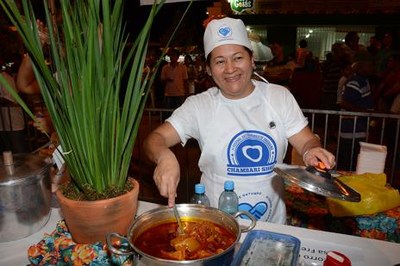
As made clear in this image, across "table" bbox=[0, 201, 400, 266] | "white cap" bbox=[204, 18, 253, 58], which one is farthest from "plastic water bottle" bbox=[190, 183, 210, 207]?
"white cap" bbox=[204, 18, 253, 58]

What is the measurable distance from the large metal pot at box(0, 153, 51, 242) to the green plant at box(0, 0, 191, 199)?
299 millimetres

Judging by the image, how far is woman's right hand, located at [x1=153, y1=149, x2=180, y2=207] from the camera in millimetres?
1273

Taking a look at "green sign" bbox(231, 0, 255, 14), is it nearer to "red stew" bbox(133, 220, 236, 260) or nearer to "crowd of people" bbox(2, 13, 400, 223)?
"crowd of people" bbox(2, 13, 400, 223)

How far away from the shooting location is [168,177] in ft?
4.29

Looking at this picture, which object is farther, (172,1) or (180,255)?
(172,1)

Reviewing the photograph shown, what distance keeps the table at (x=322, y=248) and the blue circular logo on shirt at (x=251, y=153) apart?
20.3 inches

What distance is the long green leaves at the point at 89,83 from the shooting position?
1.08 m

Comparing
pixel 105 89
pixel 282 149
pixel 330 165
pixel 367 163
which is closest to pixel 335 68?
pixel 367 163

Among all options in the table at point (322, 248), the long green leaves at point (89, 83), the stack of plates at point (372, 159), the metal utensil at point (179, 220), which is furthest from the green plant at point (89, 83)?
the stack of plates at point (372, 159)

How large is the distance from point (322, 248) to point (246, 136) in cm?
83

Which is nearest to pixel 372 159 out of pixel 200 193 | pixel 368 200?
pixel 368 200

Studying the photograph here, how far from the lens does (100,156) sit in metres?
1.20

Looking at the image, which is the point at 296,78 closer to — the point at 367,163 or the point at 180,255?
the point at 367,163

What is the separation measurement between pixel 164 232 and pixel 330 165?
0.79 m
